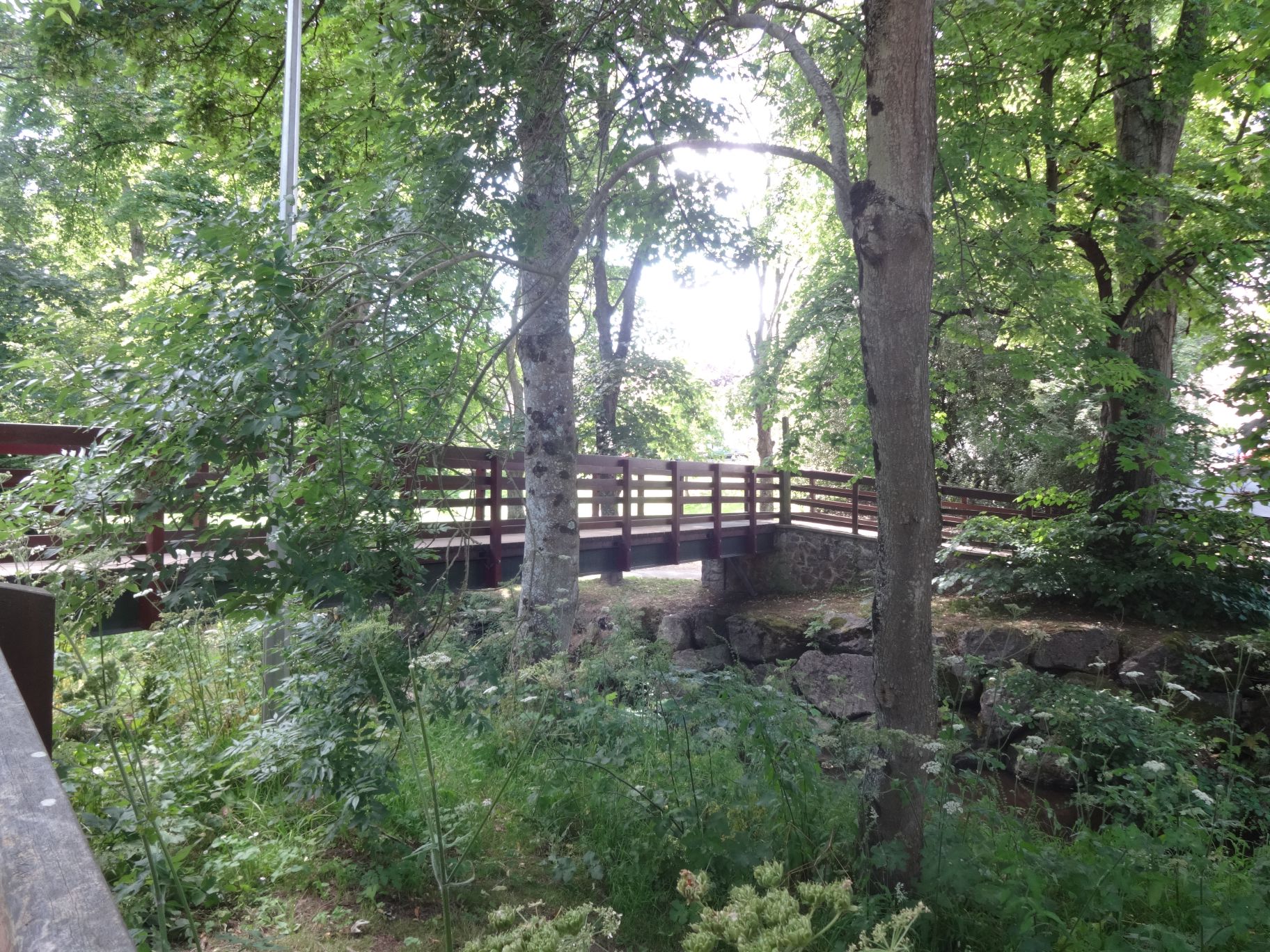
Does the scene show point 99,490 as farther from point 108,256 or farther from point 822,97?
point 108,256

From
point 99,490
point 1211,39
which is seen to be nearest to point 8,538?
point 99,490

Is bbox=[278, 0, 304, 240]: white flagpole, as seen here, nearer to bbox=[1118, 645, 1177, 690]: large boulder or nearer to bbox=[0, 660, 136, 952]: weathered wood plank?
bbox=[0, 660, 136, 952]: weathered wood plank

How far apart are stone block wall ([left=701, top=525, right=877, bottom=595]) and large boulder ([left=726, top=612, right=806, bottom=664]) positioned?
1834 mm

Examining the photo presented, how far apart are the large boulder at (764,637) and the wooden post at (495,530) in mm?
4020

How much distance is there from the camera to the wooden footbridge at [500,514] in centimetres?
303

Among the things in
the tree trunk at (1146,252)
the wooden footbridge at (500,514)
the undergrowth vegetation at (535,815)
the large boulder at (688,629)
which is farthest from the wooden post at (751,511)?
the undergrowth vegetation at (535,815)

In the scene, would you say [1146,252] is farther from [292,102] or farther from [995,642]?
[292,102]

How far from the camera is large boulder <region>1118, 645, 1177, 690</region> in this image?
7961 millimetres

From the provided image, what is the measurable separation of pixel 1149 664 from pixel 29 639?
9.20m

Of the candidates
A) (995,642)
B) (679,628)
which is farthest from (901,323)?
(679,628)

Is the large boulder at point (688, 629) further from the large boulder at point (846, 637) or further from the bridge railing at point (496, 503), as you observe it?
the large boulder at point (846, 637)

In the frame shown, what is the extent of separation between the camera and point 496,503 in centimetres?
900

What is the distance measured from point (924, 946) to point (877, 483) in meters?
1.69

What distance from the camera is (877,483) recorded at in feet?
11.4
